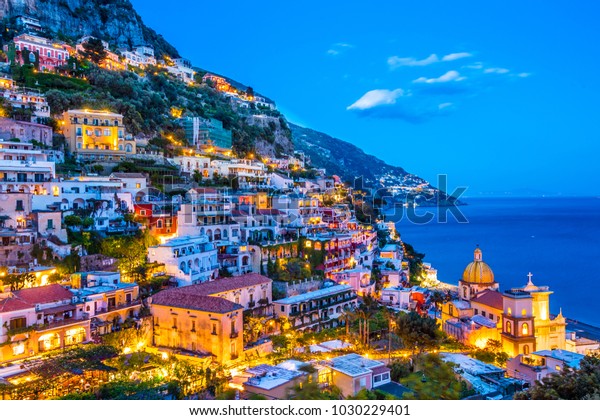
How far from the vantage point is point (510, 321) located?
1833 centimetres

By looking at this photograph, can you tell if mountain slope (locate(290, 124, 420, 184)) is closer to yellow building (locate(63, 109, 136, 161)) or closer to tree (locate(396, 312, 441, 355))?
yellow building (locate(63, 109, 136, 161))

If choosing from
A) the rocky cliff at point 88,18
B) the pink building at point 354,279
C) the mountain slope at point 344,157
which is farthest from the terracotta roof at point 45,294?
the mountain slope at point 344,157

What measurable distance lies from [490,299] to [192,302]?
1170 cm

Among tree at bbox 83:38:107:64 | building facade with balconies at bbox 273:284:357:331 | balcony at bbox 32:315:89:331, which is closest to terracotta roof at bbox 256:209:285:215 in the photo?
building facade with balconies at bbox 273:284:357:331

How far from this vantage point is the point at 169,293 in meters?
16.2

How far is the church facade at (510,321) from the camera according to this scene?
59.6 ft

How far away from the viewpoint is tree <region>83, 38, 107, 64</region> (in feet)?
131

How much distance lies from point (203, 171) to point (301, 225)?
8.76 metres

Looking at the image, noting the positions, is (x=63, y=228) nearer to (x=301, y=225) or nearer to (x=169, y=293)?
(x=169, y=293)

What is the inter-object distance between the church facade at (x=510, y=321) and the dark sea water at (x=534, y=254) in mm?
12511

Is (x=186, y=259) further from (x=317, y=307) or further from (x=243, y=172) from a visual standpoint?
(x=243, y=172)

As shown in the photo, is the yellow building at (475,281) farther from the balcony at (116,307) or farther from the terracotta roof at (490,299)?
the balcony at (116,307)

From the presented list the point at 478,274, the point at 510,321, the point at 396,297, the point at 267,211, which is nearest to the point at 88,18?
the point at 267,211
